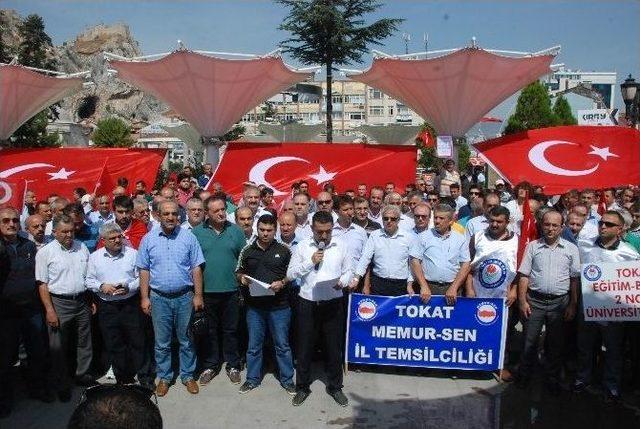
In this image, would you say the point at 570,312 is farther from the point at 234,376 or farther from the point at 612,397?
the point at 234,376

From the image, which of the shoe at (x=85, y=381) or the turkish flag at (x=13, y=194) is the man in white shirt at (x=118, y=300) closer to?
the shoe at (x=85, y=381)

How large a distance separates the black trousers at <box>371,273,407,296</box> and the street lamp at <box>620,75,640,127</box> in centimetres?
957

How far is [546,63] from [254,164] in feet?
22.3

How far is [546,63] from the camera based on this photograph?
12461mm

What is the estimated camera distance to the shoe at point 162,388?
555cm

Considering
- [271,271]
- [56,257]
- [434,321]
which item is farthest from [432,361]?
[56,257]

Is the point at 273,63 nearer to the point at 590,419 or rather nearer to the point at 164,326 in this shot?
the point at 164,326

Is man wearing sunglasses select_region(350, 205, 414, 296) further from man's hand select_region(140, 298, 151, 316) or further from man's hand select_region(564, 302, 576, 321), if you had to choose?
man's hand select_region(140, 298, 151, 316)

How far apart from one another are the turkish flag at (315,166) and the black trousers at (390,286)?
5226 millimetres

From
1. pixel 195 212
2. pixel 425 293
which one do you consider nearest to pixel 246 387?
pixel 195 212

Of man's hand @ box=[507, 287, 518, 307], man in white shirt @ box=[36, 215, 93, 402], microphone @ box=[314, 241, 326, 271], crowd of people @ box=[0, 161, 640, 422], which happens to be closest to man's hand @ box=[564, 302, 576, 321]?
crowd of people @ box=[0, 161, 640, 422]

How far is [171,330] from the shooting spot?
5.61 metres

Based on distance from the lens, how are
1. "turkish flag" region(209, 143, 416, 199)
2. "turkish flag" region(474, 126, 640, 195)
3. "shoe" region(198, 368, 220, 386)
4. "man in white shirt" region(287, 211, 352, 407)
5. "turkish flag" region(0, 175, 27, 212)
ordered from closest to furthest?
"man in white shirt" region(287, 211, 352, 407), "shoe" region(198, 368, 220, 386), "turkish flag" region(0, 175, 27, 212), "turkish flag" region(474, 126, 640, 195), "turkish flag" region(209, 143, 416, 199)

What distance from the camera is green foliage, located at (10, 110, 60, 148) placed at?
32438 millimetres
